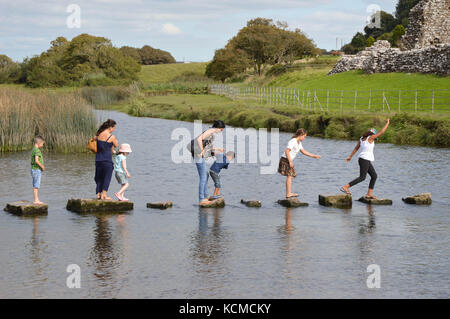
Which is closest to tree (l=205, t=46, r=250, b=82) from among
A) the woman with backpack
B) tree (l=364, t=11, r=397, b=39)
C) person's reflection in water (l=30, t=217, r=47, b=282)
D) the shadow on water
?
tree (l=364, t=11, r=397, b=39)

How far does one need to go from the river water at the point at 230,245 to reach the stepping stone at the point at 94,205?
0.32m

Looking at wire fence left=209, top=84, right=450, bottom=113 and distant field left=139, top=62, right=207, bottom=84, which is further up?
distant field left=139, top=62, right=207, bottom=84

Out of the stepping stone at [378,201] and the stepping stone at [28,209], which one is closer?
the stepping stone at [28,209]

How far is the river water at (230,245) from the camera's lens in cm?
880

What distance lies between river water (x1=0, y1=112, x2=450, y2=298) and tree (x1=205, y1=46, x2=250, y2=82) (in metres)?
74.8

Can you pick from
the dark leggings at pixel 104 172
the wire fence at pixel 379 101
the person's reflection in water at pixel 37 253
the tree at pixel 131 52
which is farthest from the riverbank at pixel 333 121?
the tree at pixel 131 52

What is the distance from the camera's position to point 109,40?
106 metres

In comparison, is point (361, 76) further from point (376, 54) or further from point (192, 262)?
point (192, 262)

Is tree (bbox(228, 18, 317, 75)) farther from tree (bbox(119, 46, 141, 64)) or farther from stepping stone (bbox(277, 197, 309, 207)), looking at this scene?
stepping stone (bbox(277, 197, 309, 207))

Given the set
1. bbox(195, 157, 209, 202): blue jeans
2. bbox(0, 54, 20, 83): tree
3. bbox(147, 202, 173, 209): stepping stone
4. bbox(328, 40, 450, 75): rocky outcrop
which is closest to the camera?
bbox(195, 157, 209, 202): blue jeans

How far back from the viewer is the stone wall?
183 feet

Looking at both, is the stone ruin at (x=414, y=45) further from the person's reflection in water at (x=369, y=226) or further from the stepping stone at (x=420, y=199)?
the person's reflection in water at (x=369, y=226)

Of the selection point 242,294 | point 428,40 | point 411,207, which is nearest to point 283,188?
point 411,207

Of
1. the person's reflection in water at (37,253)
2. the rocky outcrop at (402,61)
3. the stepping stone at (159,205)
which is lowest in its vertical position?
the person's reflection in water at (37,253)
